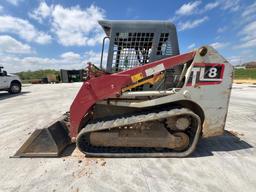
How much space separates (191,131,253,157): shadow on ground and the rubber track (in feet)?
1.41

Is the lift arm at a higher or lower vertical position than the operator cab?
lower

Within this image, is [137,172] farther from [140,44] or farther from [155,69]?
[140,44]

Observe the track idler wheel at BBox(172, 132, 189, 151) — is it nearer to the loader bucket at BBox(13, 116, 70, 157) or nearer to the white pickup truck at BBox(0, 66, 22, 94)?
the loader bucket at BBox(13, 116, 70, 157)

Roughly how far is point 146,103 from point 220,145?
195 cm

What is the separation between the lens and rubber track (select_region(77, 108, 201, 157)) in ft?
9.61

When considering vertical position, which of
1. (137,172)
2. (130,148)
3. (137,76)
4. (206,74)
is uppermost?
(206,74)

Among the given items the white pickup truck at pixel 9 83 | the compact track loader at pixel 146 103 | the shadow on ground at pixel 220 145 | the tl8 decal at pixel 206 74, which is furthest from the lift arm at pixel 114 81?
the white pickup truck at pixel 9 83

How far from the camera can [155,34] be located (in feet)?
10.9

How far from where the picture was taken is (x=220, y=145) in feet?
12.0

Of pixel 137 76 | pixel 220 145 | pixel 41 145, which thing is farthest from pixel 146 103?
pixel 41 145

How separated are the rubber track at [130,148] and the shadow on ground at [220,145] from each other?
430 mm

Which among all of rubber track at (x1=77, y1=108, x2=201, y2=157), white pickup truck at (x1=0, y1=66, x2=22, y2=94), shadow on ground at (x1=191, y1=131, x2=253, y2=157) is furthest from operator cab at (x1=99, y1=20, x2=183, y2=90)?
white pickup truck at (x1=0, y1=66, x2=22, y2=94)

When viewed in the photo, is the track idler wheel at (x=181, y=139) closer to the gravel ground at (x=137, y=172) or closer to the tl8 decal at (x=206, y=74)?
the gravel ground at (x=137, y=172)

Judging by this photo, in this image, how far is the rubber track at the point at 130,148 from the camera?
2928 millimetres
